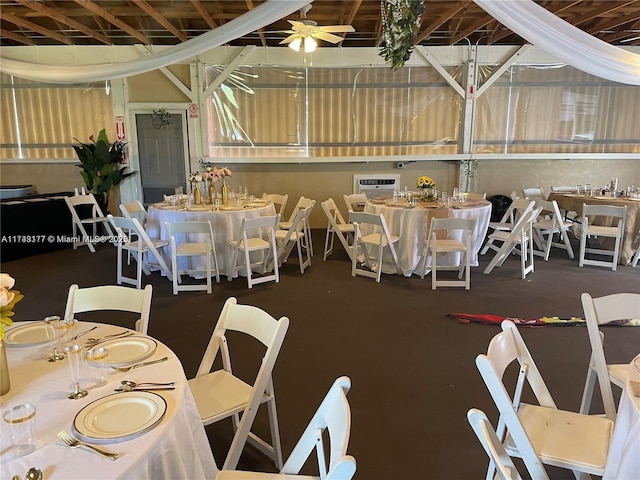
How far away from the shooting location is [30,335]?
1906 millimetres

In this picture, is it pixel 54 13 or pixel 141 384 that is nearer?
pixel 141 384

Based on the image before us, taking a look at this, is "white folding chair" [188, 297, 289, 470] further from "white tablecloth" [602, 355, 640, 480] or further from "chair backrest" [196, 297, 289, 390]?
"white tablecloth" [602, 355, 640, 480]

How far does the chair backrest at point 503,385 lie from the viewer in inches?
62.3

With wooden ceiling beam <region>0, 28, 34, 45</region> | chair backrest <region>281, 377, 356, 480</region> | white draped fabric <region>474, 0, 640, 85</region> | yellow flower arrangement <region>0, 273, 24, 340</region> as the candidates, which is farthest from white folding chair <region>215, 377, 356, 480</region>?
wooden ceiling beam <region>0, 28, 34, 45</region>

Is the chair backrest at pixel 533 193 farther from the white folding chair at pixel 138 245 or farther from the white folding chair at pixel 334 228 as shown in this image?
the white folding chair at pixel 138 245

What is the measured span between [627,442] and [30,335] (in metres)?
2.35

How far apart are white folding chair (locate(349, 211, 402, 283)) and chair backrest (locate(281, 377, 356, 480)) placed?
3632 mm

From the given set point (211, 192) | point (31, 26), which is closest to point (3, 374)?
point (211, 192)

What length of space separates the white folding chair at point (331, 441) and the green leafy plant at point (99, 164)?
740cm

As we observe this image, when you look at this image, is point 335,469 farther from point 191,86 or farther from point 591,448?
point 191,86

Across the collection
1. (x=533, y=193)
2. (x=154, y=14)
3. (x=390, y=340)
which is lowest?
(x=390, y=340)

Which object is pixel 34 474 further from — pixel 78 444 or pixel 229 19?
pixel 229 19

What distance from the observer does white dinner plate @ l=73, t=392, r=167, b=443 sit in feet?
4.13

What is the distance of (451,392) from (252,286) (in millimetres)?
2800
